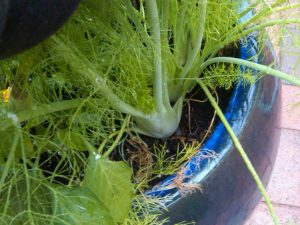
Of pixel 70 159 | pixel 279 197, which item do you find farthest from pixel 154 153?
pixel 279 197

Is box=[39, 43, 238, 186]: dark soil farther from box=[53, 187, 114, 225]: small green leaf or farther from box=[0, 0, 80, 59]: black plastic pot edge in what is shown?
box=[0, 0, 80, 59]: black plastic pot edge

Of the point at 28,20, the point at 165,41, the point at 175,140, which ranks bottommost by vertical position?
the point at 175,140

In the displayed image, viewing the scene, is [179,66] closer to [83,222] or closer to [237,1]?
[237,1]

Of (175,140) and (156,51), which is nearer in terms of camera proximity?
(156,51)

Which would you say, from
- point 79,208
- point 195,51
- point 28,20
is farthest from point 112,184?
point 28,20

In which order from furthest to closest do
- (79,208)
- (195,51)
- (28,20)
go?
(195,51) → (79,208) → (28,20)

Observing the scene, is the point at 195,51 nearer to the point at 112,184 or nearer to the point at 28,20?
the point at 112,184
